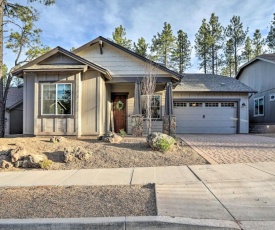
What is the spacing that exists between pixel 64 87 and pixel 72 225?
927 centimetres

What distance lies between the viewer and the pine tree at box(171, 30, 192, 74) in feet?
113

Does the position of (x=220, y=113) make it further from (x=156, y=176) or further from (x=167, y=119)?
(x=156, y=176)

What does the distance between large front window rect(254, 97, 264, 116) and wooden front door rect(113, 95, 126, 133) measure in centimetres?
1225

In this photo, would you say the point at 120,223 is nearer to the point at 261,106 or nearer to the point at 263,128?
the point at 263,128

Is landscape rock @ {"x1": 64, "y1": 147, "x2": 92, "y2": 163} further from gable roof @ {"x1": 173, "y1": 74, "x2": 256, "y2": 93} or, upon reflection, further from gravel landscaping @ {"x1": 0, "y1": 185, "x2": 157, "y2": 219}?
gable roof @ {"x1": 173, "y1": 74, "x2": 256, "y2": 93}

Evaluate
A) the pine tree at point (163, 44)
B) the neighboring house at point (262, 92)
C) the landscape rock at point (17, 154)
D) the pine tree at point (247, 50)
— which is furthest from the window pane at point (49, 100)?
the pine tree at point (247, 50)

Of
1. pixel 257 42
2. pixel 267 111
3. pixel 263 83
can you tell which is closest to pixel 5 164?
pixel 267 111

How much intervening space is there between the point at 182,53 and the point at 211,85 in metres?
18.8

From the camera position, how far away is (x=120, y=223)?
3334 mm

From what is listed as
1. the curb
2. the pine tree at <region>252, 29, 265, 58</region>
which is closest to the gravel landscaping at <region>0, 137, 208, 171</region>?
the curb

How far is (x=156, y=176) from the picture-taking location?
5809 mm

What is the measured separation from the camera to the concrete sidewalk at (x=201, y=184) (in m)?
3.60

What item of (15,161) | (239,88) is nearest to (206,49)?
(239,88)

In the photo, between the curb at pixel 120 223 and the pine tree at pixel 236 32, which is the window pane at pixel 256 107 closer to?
the pine tree at pixel 236 32
